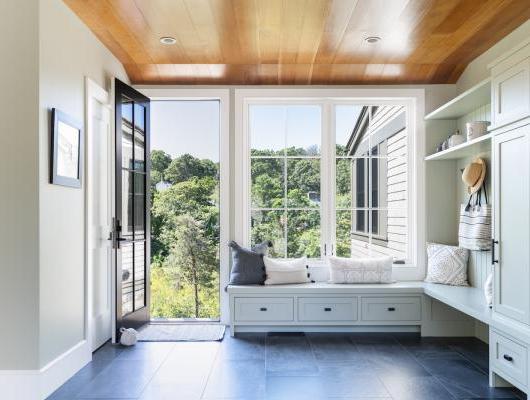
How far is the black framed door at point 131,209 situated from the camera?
4.30 metres

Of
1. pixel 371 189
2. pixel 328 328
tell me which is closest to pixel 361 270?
pixel 328 328

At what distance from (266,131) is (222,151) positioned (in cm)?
54

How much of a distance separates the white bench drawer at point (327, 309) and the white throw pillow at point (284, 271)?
256mm

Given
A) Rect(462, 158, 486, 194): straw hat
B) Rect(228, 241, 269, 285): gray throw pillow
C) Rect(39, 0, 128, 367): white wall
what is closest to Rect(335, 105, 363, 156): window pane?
Rect(462, 158, 486, 194): straw hat

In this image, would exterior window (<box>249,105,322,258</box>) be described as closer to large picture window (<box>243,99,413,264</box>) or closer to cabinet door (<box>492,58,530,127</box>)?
large picture window (<box>243,99,413,264</box>)

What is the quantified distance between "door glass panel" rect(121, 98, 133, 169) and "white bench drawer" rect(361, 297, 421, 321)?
105 inches

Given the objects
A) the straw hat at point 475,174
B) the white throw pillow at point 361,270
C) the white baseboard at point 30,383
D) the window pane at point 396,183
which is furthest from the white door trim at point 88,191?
the straw hat at point 475,174

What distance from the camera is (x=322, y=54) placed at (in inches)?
175

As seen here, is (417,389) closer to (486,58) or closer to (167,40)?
(486,58)

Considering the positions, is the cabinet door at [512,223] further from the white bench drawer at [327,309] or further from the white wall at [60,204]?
the white wall at [60,204]

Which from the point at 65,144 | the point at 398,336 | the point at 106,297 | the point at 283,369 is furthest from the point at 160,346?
the point at 398,336

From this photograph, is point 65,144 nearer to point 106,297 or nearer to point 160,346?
point 106,297

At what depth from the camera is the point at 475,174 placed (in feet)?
14.0

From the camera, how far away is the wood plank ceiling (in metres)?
3.45
